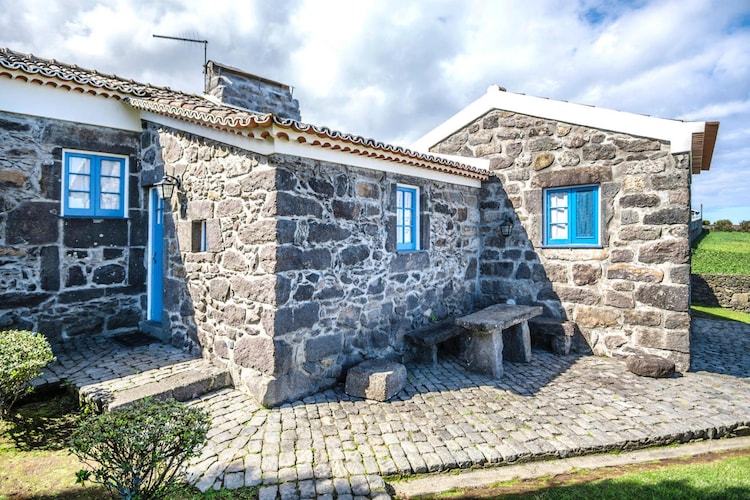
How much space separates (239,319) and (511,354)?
4.45 m

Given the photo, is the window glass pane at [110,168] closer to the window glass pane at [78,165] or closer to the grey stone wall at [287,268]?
the window glass pane at [78,165]

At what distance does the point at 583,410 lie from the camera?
15.9 ft

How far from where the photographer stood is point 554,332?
23.2 ft

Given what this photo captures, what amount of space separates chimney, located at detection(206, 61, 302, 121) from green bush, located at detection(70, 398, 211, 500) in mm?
6790

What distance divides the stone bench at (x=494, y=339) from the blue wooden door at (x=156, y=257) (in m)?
4.87

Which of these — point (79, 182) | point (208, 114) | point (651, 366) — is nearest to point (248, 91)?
point (79, 182)

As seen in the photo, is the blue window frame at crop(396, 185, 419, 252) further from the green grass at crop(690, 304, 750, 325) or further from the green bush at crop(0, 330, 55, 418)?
the green grass at crop(690, 304, 750, 325)

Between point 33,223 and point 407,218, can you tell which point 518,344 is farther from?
point 33,223

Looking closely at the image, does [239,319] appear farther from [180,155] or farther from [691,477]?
[691,477]

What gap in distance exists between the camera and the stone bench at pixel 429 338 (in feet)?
20.0

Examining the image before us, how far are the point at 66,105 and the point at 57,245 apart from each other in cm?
204

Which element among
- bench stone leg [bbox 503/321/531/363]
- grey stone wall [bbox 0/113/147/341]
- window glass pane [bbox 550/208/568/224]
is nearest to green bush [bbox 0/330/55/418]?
grey stone wall [bbox 0/113/147/341]

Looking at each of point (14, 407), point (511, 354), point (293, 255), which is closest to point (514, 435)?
point (511, 354)

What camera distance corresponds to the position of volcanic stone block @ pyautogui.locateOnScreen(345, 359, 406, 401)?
193 inches
